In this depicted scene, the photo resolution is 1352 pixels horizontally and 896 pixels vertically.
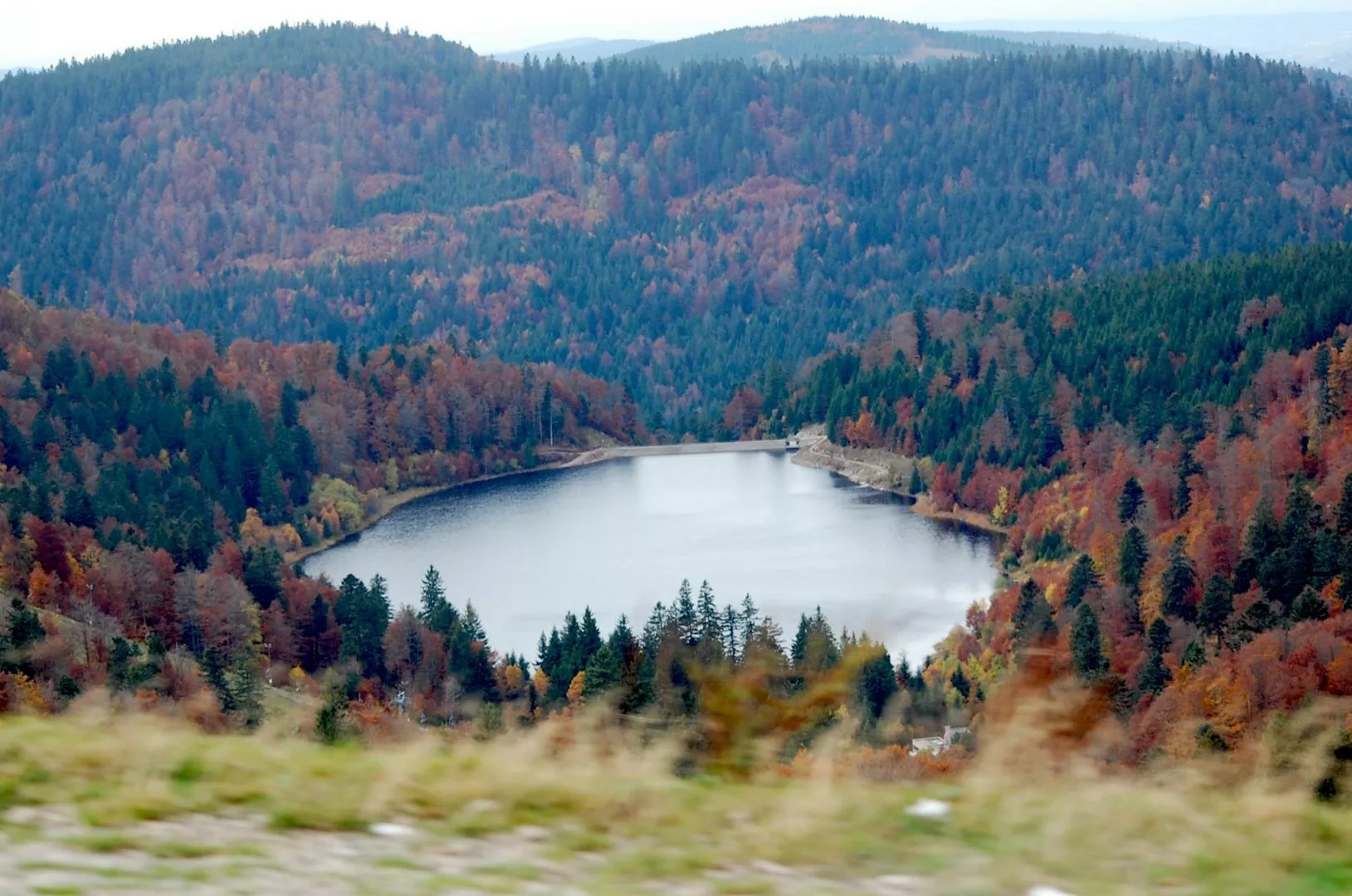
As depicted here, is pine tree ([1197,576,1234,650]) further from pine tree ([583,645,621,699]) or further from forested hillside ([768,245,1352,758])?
pine tree ([583,645,621,699])

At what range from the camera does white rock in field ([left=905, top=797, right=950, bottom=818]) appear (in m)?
5.47

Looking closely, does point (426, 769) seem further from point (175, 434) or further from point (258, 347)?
point (258, 347)

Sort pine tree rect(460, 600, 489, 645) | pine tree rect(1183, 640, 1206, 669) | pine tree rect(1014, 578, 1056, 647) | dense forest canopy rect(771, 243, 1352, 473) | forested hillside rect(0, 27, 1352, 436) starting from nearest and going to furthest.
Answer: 1. pine tree rect(1183, 640, 1206, 669)
2. pine tree rect(1014, 578, 1056, 647)
3. pine tree rect(460, 600, 489, 645)
4. dense forest canopy rect(771, 243, 1352, 473)
5. forested hillside rect(0, 27, 1352, 436)

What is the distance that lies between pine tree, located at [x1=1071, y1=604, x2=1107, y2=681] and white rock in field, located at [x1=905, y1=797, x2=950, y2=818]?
22.7 meters

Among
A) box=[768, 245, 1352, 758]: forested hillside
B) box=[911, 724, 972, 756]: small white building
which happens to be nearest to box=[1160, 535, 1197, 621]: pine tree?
box=[768, 245, 1352, 758]: forested hillside

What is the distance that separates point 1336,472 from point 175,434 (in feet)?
157

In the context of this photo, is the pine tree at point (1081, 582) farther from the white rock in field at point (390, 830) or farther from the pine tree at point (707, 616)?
the white rock in field at point (390, 830)

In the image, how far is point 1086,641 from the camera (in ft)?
108

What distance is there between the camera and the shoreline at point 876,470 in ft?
225

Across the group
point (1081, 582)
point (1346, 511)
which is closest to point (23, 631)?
point (1081, 582)

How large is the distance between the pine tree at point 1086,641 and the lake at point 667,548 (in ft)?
14.1

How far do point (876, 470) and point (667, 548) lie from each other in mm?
21872

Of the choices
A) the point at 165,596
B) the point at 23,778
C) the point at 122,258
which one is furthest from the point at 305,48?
the point at 23,778

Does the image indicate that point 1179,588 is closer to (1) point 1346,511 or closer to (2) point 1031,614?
(2) point 1031,614
